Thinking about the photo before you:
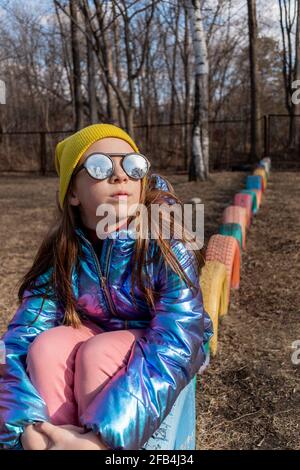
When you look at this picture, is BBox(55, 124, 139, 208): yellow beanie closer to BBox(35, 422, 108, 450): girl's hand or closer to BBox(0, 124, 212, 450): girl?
BBox(0, 124, 212, 450): girl

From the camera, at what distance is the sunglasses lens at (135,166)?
4.98ft

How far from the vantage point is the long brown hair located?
1.53 m

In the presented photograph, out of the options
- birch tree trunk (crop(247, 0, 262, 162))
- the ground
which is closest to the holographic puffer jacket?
the ground

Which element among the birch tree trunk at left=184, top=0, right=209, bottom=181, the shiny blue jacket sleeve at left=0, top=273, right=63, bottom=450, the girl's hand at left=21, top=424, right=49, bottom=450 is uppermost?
the birch tree trunk at left=184, top=0, right=209, bottom=181

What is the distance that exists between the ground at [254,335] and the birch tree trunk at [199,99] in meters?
3.28

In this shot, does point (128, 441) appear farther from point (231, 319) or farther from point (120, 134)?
point (231, 319)

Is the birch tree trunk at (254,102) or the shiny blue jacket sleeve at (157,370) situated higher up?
the birch tree trunk at (254,102)

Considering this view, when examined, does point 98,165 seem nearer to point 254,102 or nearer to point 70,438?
point 70,438

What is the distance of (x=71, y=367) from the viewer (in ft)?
4.62

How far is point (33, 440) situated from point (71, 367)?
25cm

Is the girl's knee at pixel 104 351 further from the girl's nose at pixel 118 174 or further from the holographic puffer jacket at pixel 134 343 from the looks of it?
the girl's nose at pixel 118 174

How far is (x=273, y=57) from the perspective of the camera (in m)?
26.7

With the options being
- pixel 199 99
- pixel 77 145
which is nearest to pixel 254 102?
pixel 199 99

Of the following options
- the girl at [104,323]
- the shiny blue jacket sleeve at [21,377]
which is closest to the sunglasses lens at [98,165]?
the girl at [104,323]
